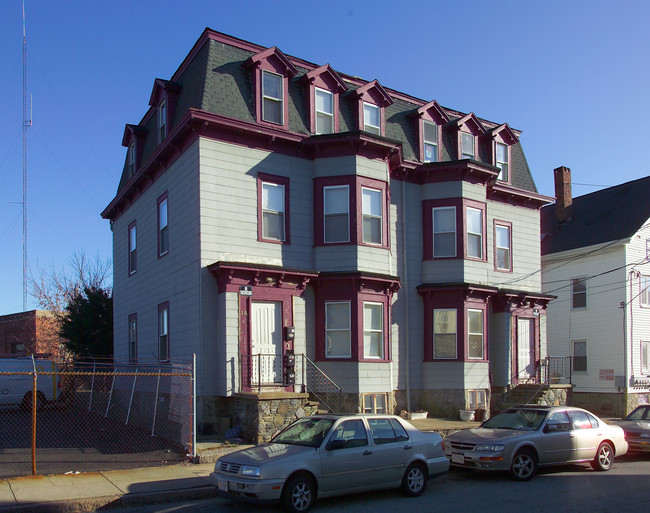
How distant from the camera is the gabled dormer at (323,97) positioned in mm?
18734

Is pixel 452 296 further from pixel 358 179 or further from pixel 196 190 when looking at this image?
pixel 196 190

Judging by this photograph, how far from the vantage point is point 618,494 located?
1059 cm

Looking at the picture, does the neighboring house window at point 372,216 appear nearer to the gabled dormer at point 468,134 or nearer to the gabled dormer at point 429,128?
the gabled dormer at point 429,128

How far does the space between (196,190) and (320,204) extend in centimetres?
367

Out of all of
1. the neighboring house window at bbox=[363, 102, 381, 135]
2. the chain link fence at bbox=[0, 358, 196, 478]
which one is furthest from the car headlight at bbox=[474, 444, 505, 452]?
the neighboring house window at bbox=[363, 102, 381, 135]

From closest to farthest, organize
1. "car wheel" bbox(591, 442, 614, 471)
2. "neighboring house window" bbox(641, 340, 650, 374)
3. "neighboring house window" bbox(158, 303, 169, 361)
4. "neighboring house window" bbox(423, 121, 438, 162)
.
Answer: "car wheel" bbox(591, 442, 614, 471) → "neighboring house window" bbox(158, 303, 169, 361) → "neighboring house window" bbox(423, 121, 438, 162) → "neighboring house window" bbox(641, 340, 650, 374)

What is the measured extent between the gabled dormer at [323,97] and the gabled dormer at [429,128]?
10.3 feet

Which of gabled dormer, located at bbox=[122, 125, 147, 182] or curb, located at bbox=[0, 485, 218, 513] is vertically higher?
gabled dormer, located at bbox=[122, 125, 147, 182]

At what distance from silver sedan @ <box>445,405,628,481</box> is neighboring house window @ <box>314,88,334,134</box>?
9.89 metres

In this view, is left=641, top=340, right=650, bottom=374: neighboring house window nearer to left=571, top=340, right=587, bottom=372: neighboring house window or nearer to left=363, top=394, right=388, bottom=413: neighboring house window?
left=571, top=340, right=587, bottom=372: neighboring house window

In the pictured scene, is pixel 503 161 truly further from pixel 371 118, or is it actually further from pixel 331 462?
pixel 331 462

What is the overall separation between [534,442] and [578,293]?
65.5ft

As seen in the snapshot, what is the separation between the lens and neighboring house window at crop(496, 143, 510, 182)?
914 inches

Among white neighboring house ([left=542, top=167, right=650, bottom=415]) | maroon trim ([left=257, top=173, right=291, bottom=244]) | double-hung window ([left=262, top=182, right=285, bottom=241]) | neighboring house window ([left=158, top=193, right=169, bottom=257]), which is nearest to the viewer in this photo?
maroon trim ([left=257, top=173, right=291, bottom=244])
